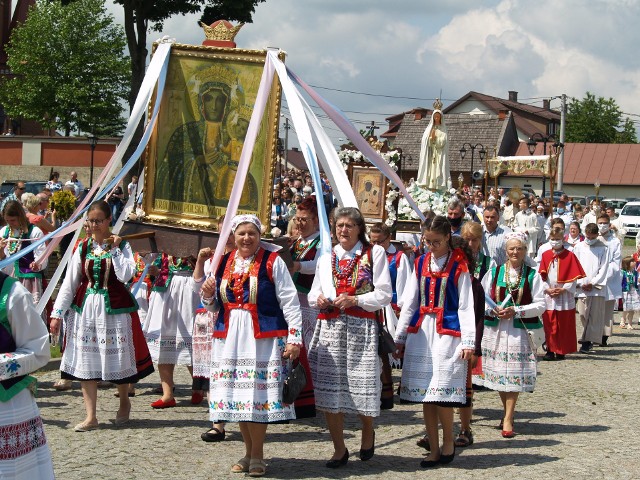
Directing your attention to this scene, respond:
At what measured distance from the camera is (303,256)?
830 cm

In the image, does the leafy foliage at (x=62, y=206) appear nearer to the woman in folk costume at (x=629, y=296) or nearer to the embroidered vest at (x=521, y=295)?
the woman in folk costume at (x=629, y=296)

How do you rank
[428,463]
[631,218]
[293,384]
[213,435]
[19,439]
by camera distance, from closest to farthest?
[19,439], [293,384], [428,463], [213,435], [631,218]

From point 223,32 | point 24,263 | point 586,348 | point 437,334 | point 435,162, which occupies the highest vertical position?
point 223,32

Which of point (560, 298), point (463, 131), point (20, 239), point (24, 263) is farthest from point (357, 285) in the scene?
point (463, 131)

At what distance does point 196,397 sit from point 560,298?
218 inches

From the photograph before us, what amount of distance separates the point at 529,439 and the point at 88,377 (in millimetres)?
3499

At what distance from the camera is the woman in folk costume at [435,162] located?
1808 cm

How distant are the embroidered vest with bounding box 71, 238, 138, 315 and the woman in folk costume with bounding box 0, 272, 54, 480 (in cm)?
360

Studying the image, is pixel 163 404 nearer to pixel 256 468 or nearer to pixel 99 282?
pixel 99 282

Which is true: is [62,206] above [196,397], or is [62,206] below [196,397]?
above

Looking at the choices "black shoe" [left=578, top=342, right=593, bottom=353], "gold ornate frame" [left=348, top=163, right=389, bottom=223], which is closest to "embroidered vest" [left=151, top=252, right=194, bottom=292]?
"gold ornate frame" [left=348, top=163, right=389, bottom=223]

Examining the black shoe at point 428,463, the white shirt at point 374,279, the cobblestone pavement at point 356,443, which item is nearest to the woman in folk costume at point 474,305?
the cobblestone pavement at point 356,443

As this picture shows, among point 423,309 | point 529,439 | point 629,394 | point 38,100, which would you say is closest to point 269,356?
point 423,309

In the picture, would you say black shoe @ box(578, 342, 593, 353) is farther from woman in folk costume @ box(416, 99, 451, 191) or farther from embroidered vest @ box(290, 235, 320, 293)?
embroidered vest @ box(290, 235, 320, 293)
